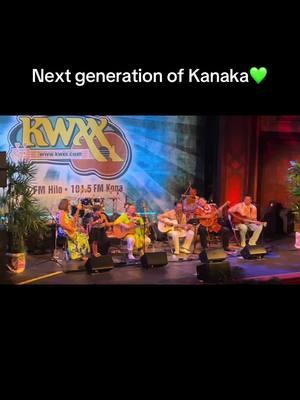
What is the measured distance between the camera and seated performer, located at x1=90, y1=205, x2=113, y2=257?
7.32 meters

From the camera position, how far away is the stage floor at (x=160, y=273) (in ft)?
22.2

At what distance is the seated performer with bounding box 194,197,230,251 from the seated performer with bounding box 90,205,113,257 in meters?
1.29

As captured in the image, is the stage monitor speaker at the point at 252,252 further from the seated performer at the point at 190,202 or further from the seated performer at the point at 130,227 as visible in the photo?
the seated performer at the point at 130,227

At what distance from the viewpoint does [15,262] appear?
22.9 ft

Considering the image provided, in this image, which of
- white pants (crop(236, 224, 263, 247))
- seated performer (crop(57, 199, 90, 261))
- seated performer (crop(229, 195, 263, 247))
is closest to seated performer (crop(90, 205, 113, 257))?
seated performer (crop(57, 199, 90, 261))

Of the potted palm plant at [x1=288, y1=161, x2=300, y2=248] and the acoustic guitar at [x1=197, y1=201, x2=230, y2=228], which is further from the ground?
the potted palm plant at [x1=288, y1=161, x2=300, y2=248]
